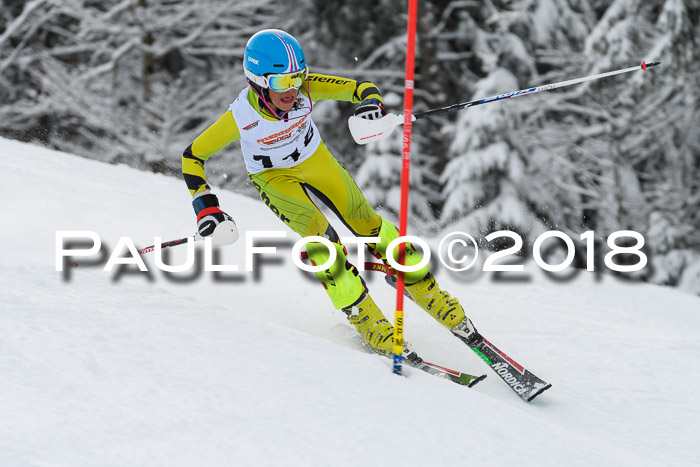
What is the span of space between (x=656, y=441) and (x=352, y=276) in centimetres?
175

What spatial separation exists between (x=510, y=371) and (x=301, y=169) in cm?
164

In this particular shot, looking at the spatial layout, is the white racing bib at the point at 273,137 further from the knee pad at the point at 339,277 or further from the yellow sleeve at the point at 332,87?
the knee pad at the point at 339,277

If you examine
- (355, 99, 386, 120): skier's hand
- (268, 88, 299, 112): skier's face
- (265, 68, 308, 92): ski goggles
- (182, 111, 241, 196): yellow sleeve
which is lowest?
(182, 111, 241, 196): yellow sleeve

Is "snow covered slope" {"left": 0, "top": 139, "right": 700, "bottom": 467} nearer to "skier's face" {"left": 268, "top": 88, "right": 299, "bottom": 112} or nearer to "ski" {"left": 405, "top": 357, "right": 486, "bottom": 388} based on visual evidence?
"ski" {"left": 405, "top": 357, "right": 486, "bottom": 388}

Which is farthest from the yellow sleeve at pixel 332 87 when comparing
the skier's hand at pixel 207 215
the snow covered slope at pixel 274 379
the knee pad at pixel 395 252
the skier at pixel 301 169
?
the snow covered slope at pixel 274 379

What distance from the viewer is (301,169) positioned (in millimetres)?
4348

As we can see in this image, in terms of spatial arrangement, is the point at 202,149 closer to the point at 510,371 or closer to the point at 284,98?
the point at 284,98

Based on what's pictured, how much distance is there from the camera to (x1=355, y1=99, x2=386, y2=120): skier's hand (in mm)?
3869

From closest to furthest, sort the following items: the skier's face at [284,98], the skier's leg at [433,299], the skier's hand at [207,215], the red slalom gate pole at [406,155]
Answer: the red slalom gate pole at [406,155] < the skier's hand at [207,215] < the skier's face at [284,98] < the skier's leg at [433,299]

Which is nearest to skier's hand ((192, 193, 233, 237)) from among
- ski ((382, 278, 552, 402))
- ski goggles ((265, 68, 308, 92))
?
ski goggles ((265, 68, 308, 92))

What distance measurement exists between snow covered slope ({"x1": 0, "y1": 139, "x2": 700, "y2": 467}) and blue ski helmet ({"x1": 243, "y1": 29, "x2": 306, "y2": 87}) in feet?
4.06

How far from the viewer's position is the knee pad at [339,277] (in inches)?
160

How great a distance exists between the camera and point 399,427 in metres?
2.81

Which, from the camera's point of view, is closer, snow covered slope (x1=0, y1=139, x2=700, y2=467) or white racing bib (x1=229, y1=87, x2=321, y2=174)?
snow covered slope (x1=0, y1=139, x2=700, y2=467)
